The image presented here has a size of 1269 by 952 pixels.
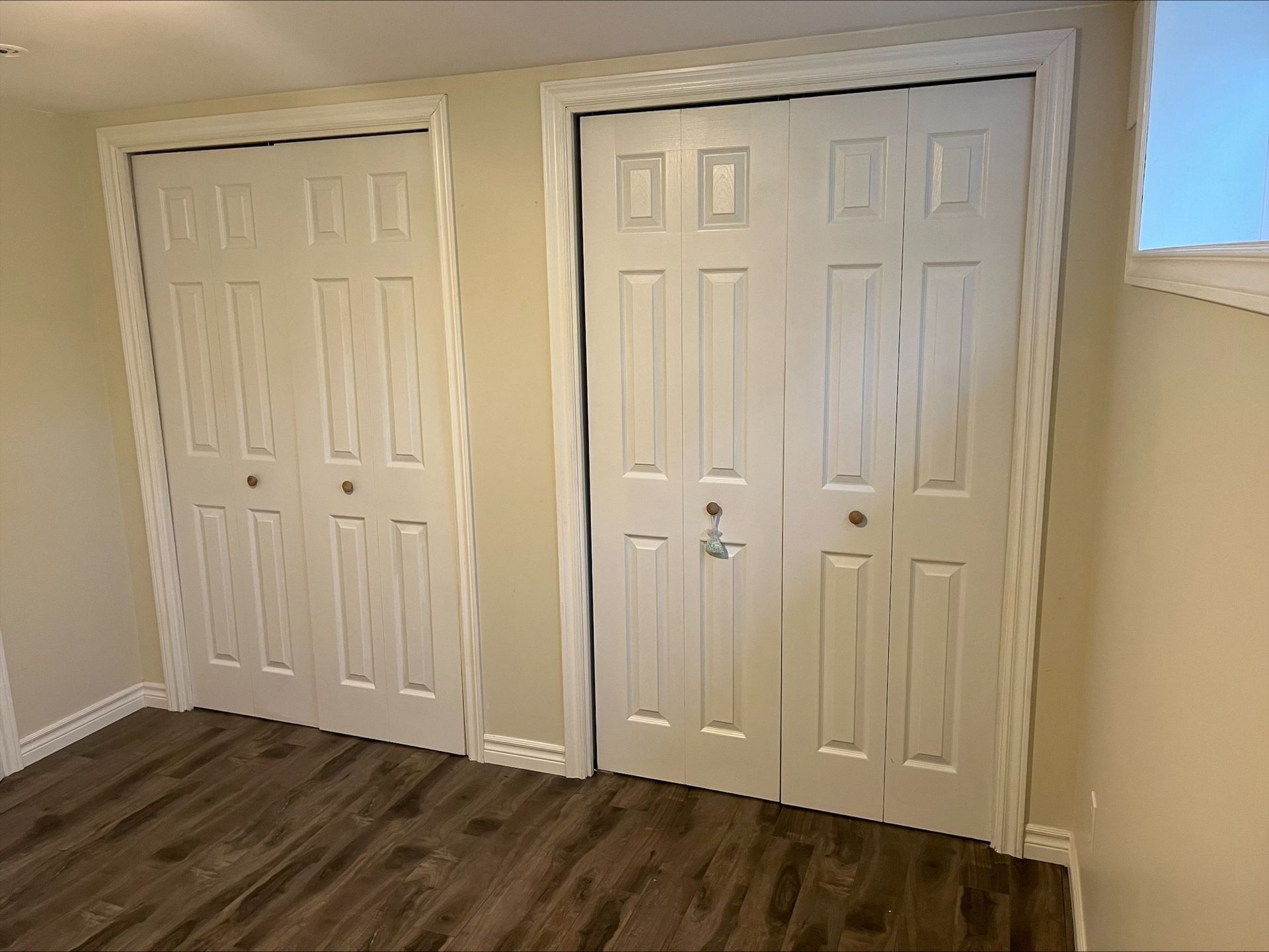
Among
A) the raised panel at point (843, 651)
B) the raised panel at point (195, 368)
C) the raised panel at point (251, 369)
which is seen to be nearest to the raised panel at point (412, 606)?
the raised panel at point (251, 369)

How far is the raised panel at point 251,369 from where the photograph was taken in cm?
308

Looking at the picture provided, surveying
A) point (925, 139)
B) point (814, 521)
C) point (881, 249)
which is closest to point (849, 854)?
point (814, 521)

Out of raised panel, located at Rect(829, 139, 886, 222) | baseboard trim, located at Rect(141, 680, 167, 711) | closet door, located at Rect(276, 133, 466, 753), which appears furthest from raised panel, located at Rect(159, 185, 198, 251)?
raised panel, located at Rect(829, 139, 886, 222)

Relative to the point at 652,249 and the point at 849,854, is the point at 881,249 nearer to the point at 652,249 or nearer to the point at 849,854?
the point at 652,249

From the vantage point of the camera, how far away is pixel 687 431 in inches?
104

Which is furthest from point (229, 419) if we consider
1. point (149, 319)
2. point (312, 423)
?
point (149, 319)

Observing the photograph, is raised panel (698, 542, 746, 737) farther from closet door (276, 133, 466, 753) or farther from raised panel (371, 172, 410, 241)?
raised panel (371, 172, 410, 241)

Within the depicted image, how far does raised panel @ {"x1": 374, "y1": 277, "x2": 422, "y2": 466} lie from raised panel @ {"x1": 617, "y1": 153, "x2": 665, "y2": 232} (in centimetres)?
74

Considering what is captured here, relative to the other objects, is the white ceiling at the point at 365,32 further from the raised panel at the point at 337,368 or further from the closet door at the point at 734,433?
the raised panel at the point at 337,368

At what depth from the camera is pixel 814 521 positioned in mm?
2572

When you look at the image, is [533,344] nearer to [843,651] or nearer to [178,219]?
[843,651]

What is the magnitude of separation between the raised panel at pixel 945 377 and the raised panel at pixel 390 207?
1.56m

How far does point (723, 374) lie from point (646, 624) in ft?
2.67

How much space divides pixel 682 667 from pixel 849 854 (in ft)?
2.29
